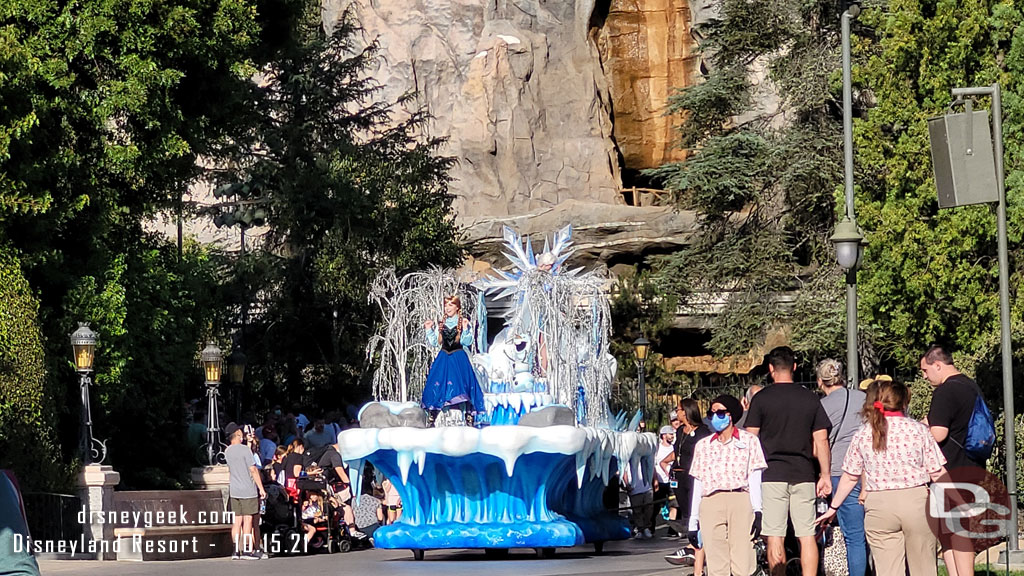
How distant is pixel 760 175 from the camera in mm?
34906

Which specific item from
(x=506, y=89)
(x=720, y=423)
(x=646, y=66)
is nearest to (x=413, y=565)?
(x=720, y=423)

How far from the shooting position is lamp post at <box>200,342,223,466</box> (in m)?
24.0

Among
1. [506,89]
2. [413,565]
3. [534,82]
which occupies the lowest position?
[413,565]

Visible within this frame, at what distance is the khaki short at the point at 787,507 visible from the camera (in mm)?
11633

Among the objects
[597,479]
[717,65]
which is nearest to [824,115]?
[717,65]

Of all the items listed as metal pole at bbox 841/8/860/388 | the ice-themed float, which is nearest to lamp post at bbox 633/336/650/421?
metal pole at bbox 841/8/860/388

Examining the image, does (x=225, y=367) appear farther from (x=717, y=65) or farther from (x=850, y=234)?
(x=850, y=234)

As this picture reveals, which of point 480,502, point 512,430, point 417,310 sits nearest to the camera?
point 512,430

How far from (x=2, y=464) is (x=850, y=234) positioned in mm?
10568

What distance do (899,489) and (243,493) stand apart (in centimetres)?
1012

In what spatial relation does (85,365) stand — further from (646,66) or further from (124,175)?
(646,66)

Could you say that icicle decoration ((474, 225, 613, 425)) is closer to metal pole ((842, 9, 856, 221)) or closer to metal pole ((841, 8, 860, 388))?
metal pole ((841, 8, 860, 388))

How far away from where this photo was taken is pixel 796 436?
37.8 feet

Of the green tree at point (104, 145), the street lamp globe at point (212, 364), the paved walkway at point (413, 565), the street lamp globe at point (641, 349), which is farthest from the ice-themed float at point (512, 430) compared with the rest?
the street lamp globe at point (641, 349)
